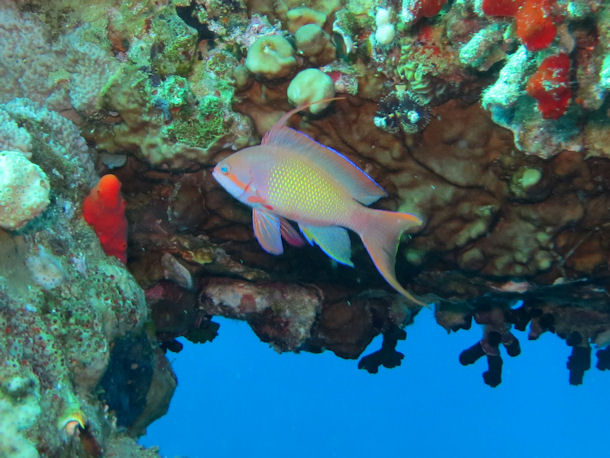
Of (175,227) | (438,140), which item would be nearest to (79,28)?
(175,227)

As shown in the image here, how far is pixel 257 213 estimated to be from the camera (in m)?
2.82

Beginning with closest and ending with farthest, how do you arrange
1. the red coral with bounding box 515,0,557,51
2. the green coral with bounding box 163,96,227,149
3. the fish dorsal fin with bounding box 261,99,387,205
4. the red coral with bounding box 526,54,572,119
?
the red coral with bounding box 515,0,557,51
the red coral with bounding box 526,54,572,119
the fish dorsal fin with bounding box 261,99,387,205
the green coral with bounding box 163,96,227,149

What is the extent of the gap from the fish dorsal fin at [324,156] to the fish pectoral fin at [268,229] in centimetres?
44

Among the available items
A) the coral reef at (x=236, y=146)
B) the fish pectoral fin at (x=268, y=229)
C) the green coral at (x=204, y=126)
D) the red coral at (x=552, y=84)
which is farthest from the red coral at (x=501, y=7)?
the green coral at (x=204, y=126)

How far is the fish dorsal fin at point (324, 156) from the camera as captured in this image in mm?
2688

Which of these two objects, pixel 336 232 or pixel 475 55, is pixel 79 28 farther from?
pixel 475 55

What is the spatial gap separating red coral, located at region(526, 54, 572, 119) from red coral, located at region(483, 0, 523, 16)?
333mm

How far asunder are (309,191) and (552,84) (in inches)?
57.4

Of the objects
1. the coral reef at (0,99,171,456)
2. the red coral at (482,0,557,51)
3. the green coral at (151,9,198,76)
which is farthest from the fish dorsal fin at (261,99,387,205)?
the coral reef at (0,99,171,456)

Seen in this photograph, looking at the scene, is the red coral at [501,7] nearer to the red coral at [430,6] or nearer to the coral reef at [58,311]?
the red coral at [430,6]

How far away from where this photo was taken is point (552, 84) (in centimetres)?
245

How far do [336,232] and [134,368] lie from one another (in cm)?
225

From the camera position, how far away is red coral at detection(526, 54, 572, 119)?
2422 millimetres

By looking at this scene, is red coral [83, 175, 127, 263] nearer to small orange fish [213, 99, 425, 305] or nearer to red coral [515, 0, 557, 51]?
small orange fish [213, 99, 425, 305]
